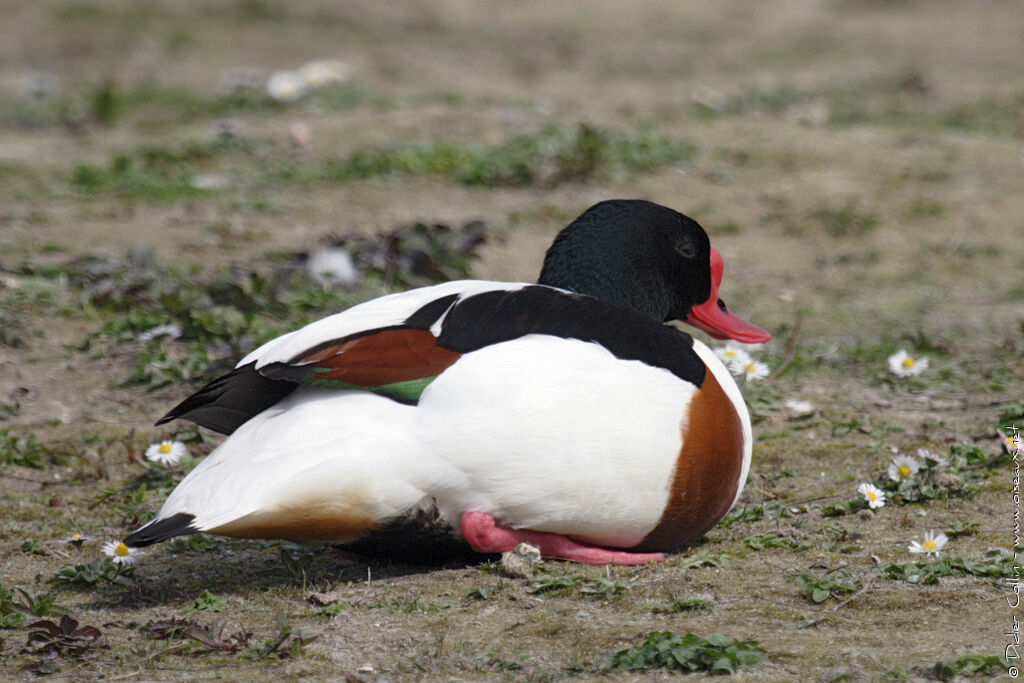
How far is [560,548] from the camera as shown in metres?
3.42

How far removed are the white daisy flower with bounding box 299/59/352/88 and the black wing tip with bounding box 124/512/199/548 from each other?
7.78 metres

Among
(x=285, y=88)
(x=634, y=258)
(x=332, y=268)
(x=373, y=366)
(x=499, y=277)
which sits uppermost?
(x=285, y=88)

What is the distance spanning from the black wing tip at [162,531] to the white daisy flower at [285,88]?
7.27m

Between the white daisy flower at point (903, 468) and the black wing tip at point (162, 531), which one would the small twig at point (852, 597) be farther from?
the black wing tip at point (162, 531)

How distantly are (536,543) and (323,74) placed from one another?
7972mm

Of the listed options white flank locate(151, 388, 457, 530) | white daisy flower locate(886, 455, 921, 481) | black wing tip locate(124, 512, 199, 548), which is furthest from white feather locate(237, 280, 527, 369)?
white daisy flower locate(886, 455, 921, 481)

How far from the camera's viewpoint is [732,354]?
4930 mm

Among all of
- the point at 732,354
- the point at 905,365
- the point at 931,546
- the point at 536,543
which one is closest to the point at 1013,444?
the point at 931,546

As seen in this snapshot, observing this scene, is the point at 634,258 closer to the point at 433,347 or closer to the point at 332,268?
the point at 433,347

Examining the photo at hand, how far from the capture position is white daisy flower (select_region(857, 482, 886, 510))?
3791mm

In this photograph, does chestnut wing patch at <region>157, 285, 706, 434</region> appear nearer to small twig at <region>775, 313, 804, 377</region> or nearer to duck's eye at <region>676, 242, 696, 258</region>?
duck's eye at <region>676, 242, 696, 258</region>

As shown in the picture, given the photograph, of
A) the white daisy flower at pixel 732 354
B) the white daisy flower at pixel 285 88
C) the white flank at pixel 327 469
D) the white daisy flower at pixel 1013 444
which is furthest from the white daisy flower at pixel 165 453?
the white daisy flower at pixel 285 88

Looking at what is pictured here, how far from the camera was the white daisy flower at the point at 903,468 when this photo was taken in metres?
3.89

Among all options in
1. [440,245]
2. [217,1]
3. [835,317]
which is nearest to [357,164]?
[440,245]
